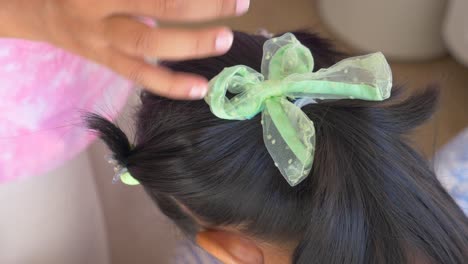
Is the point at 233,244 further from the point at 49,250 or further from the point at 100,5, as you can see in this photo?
the point at 49,250

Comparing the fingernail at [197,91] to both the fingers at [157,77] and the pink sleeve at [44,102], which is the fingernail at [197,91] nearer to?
the fingers at [157,77]

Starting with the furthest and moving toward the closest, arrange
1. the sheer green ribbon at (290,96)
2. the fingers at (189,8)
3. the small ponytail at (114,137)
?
1. the small ponytail at (114,137)
2. the sheer green ribbon at (290,96)
3. the fingers at (189,8)

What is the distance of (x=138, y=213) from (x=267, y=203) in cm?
54

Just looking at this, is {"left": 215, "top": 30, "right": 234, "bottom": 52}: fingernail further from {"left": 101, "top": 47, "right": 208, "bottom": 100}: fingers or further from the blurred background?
the blurred background

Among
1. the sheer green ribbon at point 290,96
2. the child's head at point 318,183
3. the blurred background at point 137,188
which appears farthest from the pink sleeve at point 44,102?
the sheer green ribbon at point 290,96

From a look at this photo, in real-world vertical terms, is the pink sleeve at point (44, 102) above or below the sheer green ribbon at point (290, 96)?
below

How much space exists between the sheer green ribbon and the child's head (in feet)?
0.08

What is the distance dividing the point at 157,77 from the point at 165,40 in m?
0.04

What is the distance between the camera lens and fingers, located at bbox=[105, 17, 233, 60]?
40 cm

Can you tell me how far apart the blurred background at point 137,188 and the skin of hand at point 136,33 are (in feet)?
0.84

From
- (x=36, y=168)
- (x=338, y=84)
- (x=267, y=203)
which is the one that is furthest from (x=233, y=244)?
(x=36, y=168)

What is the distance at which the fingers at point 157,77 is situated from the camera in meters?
0.43

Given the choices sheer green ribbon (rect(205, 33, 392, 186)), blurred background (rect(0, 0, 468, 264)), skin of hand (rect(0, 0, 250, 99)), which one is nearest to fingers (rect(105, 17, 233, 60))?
skin of hand (rect(0, 0, 250, 99))

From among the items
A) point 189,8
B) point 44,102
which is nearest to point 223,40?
point 189,8
